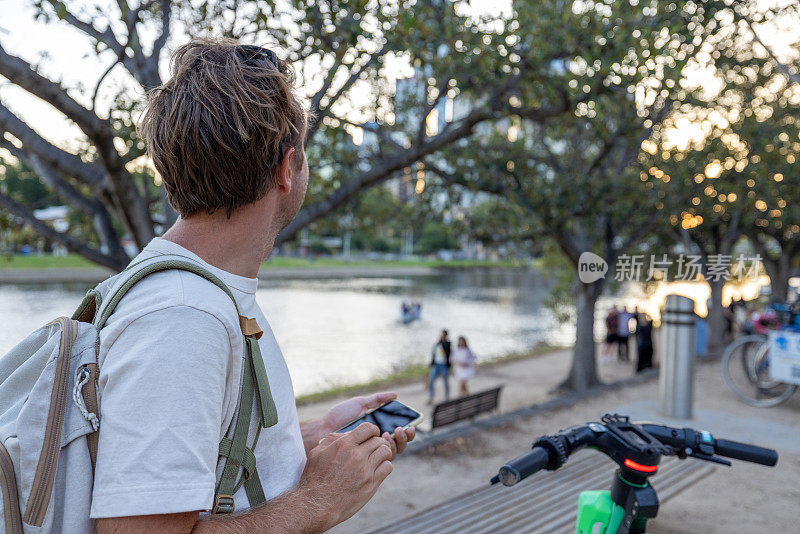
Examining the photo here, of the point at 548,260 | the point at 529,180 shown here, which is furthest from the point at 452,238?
the point at 548,260

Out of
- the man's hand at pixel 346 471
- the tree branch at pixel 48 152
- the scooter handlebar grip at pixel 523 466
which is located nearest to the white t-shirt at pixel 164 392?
the man's hand at pixel 346 471

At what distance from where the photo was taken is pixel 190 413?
3.00ft

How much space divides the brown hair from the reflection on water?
7230mm

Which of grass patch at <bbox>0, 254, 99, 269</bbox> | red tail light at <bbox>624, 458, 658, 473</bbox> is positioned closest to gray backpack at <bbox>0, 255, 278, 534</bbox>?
red tail light at <bbox>624, 458, 658, 473</bbox>

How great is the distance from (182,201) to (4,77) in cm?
419

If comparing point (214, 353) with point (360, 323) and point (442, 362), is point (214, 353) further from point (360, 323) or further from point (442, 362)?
point (360, 323)

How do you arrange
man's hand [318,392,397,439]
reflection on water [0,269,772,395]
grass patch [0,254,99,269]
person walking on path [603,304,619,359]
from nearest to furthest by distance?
man's hand [318,392,397,439]
person walking on path [603,304,619,359]
reflection on water [0,269,772,395]
grass patch [0,254,99,269]

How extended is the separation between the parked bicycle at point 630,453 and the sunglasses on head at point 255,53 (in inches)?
55.8

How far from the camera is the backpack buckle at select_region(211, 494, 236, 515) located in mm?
1058

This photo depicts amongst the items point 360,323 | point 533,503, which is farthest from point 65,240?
point 360,323

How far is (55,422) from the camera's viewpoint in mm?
925

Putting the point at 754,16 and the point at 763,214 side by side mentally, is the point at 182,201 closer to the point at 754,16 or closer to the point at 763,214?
the point at 754,16

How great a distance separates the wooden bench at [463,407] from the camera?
7.97 m

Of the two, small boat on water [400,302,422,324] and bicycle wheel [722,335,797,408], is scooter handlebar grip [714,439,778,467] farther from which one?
small boat on water [400,302,422,324]
